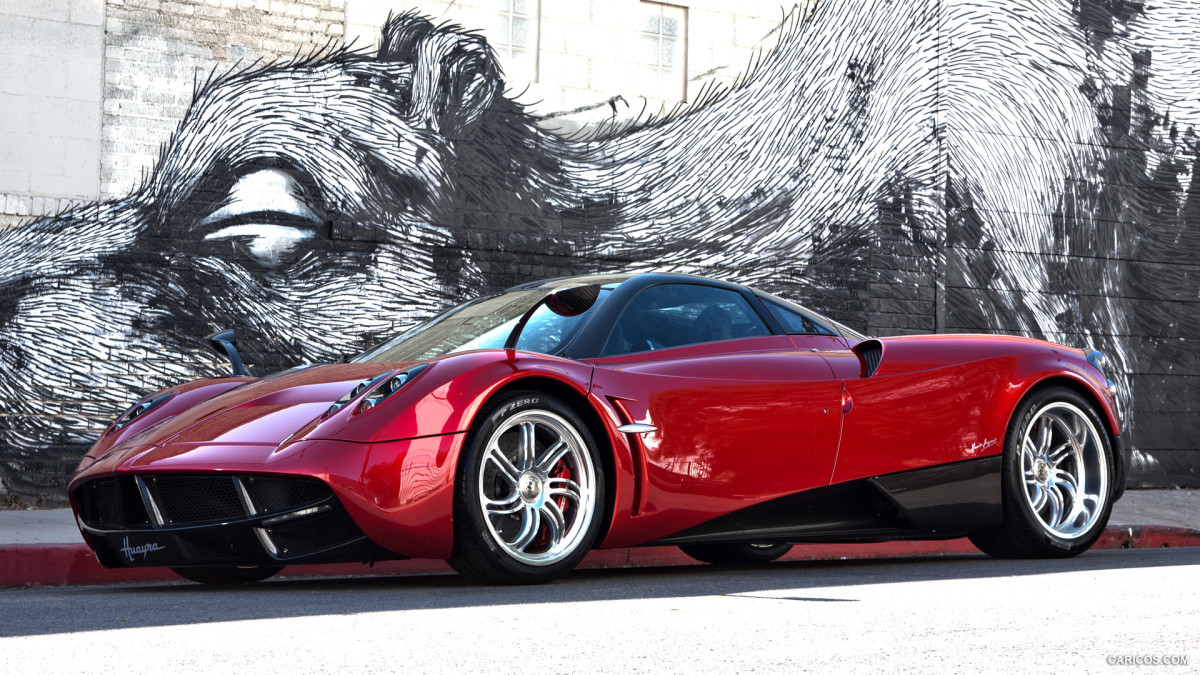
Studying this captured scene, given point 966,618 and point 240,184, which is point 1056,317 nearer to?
point 240,184

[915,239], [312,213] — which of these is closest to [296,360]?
[312,213]

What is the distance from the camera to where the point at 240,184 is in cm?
991

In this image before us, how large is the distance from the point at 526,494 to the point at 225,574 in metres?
1.59

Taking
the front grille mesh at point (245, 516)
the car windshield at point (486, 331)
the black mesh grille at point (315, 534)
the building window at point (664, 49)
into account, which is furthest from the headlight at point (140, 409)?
the building window at point (664, 49)

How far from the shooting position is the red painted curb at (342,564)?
6.24 m

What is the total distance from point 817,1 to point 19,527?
803cm

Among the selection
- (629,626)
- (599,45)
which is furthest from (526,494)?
(599,45)

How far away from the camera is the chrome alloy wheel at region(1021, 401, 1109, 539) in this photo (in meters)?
6.16

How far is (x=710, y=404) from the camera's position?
5164 millimetres

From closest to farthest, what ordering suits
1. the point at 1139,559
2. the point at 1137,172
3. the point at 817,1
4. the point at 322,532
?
1. the point at 322,532
2. the point at 1139,559
3. the point at 817,1
4. the point at 1137,172

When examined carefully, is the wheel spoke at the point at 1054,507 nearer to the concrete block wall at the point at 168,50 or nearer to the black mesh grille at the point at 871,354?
the black mesh grille at the point at 871,354

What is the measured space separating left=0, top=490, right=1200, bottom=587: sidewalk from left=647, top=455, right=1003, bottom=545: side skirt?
135cm

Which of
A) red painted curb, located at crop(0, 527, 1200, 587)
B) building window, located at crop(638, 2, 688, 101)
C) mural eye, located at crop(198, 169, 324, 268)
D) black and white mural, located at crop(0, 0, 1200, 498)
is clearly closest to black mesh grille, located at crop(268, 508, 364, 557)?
red painted curb, located at crop(0, 527, 1200, 587)

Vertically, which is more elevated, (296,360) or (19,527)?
(296,360)
